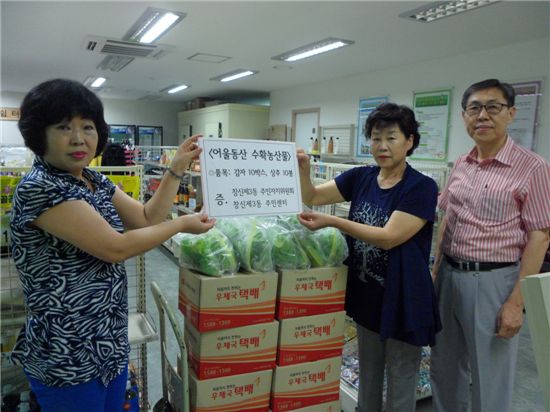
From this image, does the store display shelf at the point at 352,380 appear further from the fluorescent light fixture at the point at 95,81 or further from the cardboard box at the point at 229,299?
the fluorescent light fixture at the point at 95,81

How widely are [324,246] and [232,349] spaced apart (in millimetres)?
495

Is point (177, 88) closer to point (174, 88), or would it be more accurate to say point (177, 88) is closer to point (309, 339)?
point (174, 88)

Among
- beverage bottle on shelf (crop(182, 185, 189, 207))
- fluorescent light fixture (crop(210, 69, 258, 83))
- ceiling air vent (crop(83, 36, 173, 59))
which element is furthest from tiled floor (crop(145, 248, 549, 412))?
fluorescent light fixture (crop(210, 69, 258, 83))

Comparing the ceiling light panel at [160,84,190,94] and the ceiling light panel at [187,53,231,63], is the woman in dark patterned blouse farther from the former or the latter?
the ceiling light panel at [160,84,190,94]

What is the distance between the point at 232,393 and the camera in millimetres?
1390

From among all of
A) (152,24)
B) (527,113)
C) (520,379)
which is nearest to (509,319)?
(520,379)

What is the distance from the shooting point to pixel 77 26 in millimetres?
3738

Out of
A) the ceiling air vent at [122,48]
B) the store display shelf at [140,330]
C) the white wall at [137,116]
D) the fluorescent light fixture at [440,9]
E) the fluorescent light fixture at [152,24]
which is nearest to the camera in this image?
the store display shelf at [140,330]

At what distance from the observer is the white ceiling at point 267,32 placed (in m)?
3.13

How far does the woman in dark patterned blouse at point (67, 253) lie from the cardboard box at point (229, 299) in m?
0.25

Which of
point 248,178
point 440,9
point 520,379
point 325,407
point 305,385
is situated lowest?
point 520,379

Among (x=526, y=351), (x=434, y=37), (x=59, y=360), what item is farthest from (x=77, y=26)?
(x=526, y=351)

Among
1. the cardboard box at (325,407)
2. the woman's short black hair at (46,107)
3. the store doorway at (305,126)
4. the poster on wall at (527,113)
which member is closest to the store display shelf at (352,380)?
the cardboard box at (325,407)

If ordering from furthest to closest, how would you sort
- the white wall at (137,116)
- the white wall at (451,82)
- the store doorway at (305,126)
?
the white wall at (137,116)
the store doorway at (305,126)
the white wall at (451,82)
